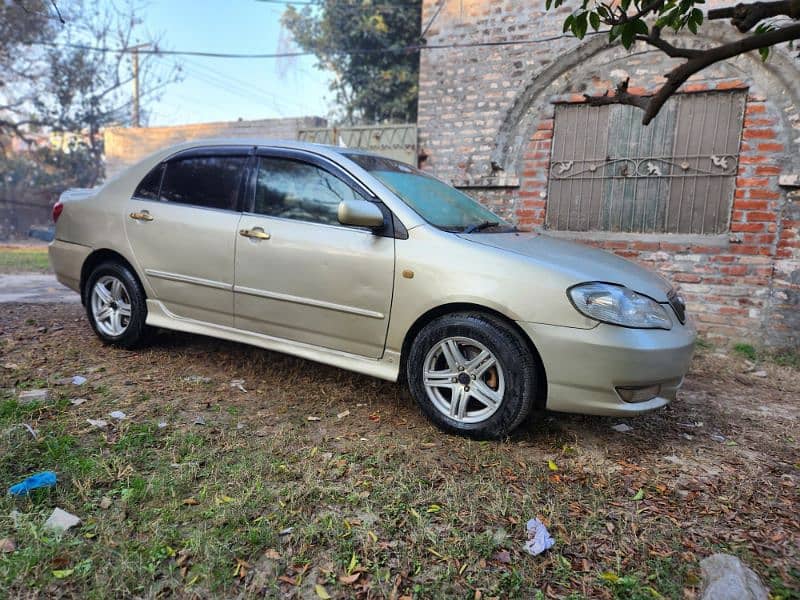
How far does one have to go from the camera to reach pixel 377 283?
3162 millimetres

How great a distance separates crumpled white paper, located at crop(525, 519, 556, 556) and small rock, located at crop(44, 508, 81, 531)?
1752mm

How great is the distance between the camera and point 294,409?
3350 mm

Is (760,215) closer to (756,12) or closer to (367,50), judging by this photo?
(756,12)

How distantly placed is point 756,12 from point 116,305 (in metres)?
4.60

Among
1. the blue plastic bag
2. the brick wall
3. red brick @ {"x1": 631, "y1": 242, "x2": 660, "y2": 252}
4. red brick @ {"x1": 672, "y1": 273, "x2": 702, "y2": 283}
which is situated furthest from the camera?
red brick @ {"x1": 631, "y1": 242, "x2": 660, "y2": 252}

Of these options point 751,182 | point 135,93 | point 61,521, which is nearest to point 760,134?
point 751,182

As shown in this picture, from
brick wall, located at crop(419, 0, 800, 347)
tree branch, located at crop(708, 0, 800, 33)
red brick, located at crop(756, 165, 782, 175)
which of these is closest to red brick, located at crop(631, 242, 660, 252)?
brick wall, located at crop(419, 0, 800, 347)

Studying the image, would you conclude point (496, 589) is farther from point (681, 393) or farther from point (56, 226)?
point (56, 226)

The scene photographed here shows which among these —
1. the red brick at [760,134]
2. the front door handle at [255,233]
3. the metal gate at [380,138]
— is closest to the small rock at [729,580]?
the front door handle at [255,233]

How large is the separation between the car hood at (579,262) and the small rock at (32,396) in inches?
104

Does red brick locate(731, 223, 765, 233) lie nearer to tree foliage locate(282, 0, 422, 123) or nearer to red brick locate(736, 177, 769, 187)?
red brick locate(736, 177, 769, 187)

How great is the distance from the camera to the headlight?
2.75 meters

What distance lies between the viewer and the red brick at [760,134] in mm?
5324

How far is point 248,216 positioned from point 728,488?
312cm
